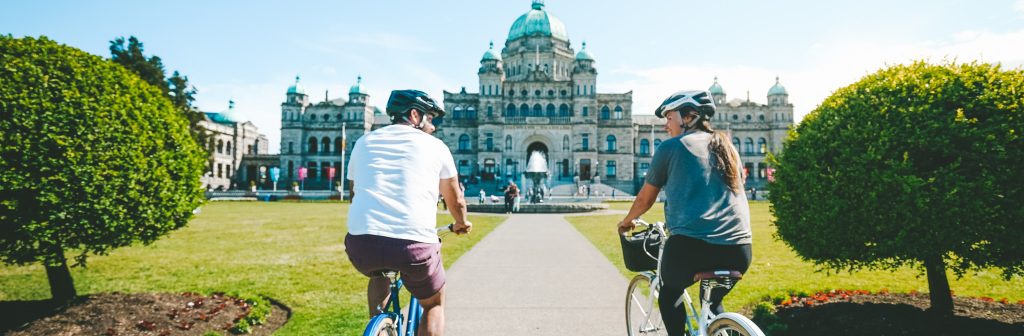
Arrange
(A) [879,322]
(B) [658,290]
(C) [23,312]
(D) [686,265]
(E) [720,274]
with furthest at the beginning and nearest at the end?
(C) [23,312]
(A) [879,322]
(B) [658,290]
(D) [686,265]
(E) [720,274]

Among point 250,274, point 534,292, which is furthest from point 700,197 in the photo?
point 250,274

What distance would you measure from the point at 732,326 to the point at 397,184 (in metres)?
2.03

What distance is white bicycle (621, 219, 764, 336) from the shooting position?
2.93 meters

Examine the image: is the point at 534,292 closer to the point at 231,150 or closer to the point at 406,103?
the point at 406,103

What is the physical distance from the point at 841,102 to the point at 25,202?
8321 millimetres

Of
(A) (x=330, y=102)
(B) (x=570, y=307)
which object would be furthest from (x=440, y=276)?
(A) (x=330, y=102)

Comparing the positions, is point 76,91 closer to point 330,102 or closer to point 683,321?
point 683,321

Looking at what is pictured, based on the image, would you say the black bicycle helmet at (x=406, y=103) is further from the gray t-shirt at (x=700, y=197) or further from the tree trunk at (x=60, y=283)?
the tree trunk at (x=60, y=283)

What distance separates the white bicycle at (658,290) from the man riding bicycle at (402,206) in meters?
1.49

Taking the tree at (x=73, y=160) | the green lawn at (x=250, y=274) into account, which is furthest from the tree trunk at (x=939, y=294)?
the tree at (x=73, y=160)

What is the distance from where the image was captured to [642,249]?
390 cm

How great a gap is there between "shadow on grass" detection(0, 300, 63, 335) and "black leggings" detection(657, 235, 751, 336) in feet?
20.5

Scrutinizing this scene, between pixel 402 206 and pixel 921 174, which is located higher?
pixel 921 174

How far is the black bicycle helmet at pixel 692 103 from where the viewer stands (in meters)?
3.39
